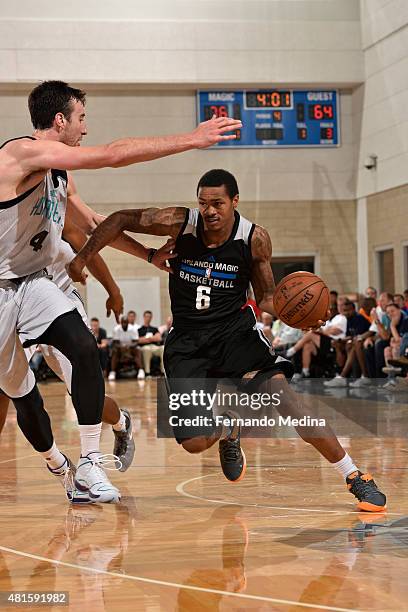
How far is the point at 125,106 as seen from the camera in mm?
19359

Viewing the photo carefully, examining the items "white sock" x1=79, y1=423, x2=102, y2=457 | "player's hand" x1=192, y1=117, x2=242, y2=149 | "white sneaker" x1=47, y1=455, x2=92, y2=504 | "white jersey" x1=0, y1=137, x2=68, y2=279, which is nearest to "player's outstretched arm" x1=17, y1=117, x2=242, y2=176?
"player's hand" x1=192, y1=117, x2=242, y2=149

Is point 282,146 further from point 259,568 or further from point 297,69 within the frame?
point 259,568

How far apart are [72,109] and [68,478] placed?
6.23 ft

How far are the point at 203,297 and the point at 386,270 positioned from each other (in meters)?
14.4

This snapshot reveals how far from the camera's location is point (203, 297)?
16.6 feet

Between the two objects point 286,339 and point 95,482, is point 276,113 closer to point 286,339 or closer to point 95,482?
point 286,339

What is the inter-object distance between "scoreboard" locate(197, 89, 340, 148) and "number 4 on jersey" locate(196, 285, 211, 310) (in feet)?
47.2

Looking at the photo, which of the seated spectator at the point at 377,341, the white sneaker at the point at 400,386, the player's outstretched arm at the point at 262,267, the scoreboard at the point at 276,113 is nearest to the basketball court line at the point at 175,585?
the player's outstretched arm at the point at 262,267

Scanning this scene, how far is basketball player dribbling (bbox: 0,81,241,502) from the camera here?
14.7ft

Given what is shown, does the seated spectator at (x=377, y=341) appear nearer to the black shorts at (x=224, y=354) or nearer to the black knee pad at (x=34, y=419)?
the black shorts at (x=224, y=354)

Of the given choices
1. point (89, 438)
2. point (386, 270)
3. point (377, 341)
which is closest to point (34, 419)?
point (89, 438)

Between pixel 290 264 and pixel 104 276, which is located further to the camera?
pixel 290 264

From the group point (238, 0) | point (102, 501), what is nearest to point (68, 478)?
point (102, 501)

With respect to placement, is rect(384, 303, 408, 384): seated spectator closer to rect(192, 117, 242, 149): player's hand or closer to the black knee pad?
the black knee pad
